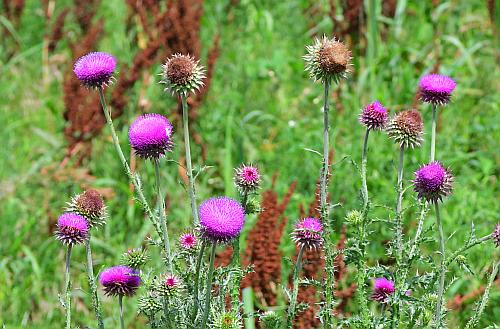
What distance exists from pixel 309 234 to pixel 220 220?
48 cm

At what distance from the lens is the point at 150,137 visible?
2074 mm

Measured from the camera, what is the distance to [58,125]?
5.13 m

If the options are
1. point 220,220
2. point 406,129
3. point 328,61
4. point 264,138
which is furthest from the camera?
point 264,138

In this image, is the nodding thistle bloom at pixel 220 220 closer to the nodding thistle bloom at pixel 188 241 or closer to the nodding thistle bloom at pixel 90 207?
the nodding thistle bloom at pixel 188 241

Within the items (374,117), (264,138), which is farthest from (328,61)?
(264,138)

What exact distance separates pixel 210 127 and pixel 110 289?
263cm

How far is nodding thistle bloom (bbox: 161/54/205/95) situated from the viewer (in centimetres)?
216

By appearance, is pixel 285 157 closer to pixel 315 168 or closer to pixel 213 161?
pixel 315 168

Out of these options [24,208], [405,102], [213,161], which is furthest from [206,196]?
[405,102]

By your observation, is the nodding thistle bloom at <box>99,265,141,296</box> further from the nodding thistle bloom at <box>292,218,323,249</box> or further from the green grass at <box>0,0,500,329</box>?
the green grass at <box>0,0,500,329</box>

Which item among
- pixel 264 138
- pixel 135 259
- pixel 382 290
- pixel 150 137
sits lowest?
pixel 382 290

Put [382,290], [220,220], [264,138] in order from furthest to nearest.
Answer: [264,138], [382,290], [220,220]

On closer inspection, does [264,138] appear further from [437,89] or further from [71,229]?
[71,229]

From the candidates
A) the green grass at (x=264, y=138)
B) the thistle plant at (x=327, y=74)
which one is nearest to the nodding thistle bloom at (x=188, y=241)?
the thistle plant at (x=327, y=74)
